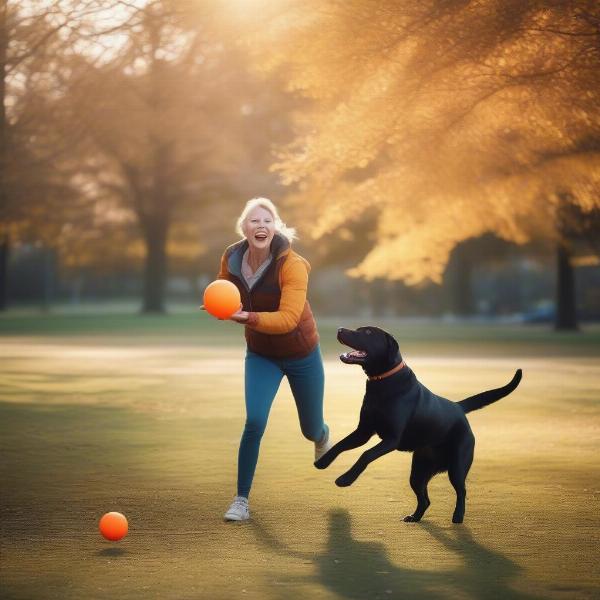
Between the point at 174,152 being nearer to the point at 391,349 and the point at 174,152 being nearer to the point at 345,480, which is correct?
the point at 391,349

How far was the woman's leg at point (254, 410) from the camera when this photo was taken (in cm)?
843

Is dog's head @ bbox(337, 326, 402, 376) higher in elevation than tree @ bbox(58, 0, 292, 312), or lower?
lower

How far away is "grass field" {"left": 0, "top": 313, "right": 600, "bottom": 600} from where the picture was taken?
657 centimetres

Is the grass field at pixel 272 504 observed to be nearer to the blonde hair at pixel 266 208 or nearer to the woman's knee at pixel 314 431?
the woman's knee at pixel 314 431

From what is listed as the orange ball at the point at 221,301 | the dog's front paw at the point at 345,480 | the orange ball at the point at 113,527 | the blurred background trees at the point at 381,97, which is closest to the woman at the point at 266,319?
the orange ball at the point at 221,301

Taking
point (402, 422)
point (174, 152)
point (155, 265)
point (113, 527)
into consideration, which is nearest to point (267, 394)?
point (402, 422)

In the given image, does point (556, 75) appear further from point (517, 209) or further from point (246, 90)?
point (246, 90)

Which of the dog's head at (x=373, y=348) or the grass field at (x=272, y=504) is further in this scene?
the dog's head at (x=373, y=348)

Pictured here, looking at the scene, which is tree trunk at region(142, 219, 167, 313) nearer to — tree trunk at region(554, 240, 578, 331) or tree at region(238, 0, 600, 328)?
tree trunk at region(554, 240, 578, 331)

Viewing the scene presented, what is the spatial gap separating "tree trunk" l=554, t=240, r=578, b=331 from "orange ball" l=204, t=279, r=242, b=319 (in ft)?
115

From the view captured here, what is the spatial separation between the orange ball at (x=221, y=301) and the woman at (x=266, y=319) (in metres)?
0.15

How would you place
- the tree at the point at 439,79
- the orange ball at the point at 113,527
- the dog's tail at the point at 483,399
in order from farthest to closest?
1. the tree at the point at 439,79
2. the dog's tail at the point at 483,399
3. the orange ball at the point at 113,527

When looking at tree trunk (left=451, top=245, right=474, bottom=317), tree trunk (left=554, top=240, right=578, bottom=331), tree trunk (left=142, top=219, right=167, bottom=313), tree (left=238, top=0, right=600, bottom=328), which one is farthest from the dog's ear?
tree trunk (left=451, top=245, right=474, bottom=317)

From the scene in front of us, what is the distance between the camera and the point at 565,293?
43.5 metres
